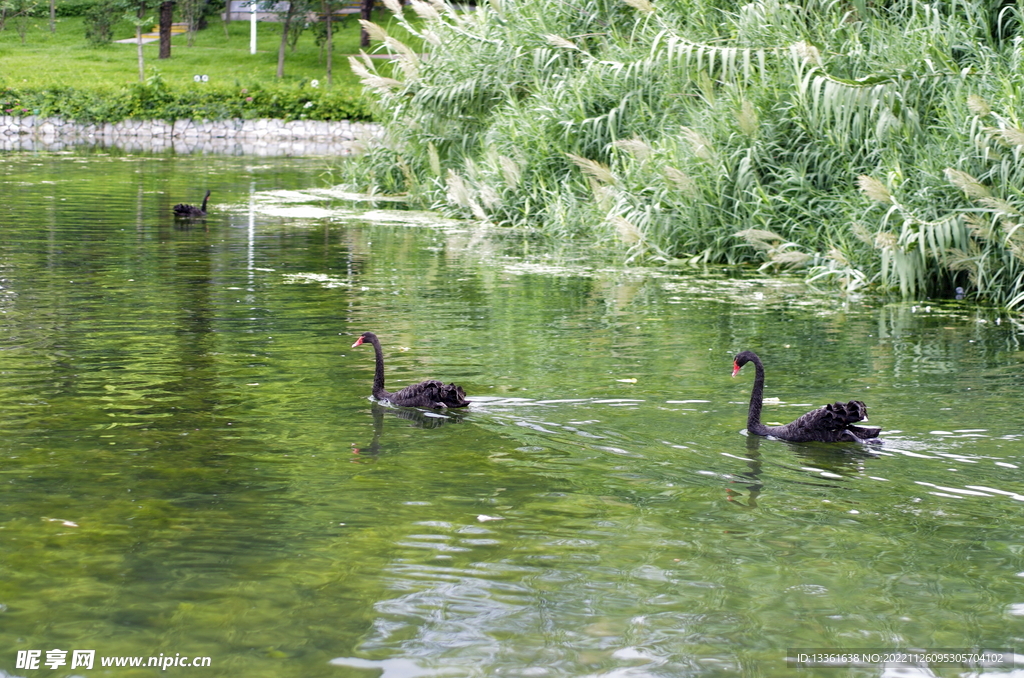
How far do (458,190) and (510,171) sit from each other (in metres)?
1.41

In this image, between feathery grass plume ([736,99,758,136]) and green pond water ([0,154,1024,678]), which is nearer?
green pond water ([0,154,1024,678])

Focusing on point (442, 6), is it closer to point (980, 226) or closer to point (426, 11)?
point (426, 11)

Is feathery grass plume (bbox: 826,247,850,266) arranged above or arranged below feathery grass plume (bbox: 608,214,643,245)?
below

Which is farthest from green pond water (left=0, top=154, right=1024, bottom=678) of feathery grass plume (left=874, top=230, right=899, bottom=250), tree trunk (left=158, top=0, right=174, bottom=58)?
tree trunk (left=158, top=0, right=174, bottom=58)

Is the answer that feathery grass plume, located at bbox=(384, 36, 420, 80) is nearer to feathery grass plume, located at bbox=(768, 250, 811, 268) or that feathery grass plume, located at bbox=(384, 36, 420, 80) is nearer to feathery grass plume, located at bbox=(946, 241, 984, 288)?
feathery grass plume, located at bbox=(768, 250, 811, 268)

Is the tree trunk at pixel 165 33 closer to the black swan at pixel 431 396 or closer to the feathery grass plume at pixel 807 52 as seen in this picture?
the feathery grass plume at pixel 807 52

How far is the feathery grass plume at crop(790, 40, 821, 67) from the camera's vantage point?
43.4ft

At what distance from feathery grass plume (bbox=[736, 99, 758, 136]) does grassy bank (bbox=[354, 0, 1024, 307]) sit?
0.03m

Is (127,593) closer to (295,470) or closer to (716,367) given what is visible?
(295,470)

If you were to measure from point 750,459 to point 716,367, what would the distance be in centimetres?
241

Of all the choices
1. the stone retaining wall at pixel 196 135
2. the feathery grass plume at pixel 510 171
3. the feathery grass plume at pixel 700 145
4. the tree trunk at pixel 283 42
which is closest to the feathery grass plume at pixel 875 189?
the feathery grass plume at pixel 700 145

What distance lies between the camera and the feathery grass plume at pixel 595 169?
15.7 m

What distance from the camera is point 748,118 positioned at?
556 inches

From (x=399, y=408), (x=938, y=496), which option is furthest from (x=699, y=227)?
(x=938, y=496)
